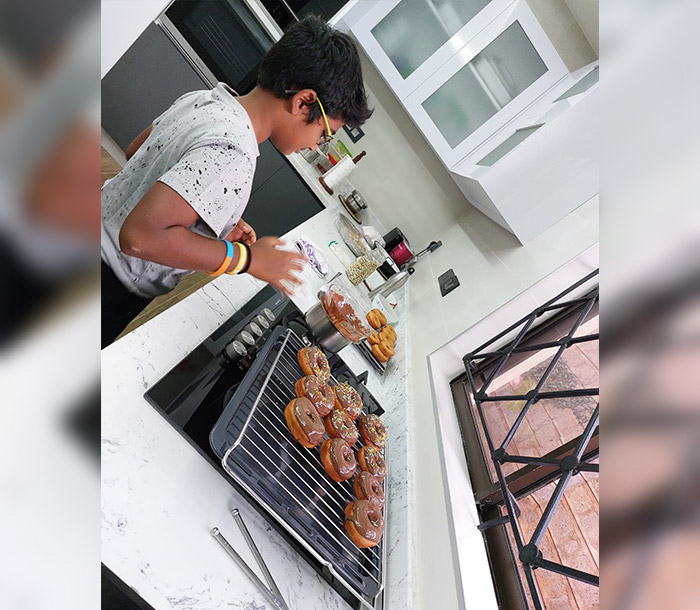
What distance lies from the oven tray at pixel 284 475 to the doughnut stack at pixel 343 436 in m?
0.03

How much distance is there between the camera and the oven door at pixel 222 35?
1.81 metres

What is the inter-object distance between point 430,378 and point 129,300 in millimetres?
1123

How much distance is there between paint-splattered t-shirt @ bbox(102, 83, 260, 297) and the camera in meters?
0.69

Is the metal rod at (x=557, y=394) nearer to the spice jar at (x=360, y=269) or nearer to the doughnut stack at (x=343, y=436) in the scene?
the doughnut stack at (x=343, y=436)

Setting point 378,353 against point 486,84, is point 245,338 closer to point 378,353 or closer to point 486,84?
point 378,353

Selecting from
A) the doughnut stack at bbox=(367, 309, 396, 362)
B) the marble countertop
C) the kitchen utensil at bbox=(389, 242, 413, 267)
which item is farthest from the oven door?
the kitchen utensil at bbox=(389, 242, 413, 267)

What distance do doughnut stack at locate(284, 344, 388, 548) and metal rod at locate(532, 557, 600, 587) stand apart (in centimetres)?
34

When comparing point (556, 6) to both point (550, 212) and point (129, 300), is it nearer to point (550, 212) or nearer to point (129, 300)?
point (550, 212)

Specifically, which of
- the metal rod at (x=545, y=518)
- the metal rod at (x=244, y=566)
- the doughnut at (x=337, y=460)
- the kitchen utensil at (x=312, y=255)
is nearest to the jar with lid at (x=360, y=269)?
the kitchen utensil at (x=312, y=255)

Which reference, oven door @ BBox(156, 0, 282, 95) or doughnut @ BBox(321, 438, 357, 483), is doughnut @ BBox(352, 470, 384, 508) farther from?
oven door @ BBox(156, 0, 282, 95)
